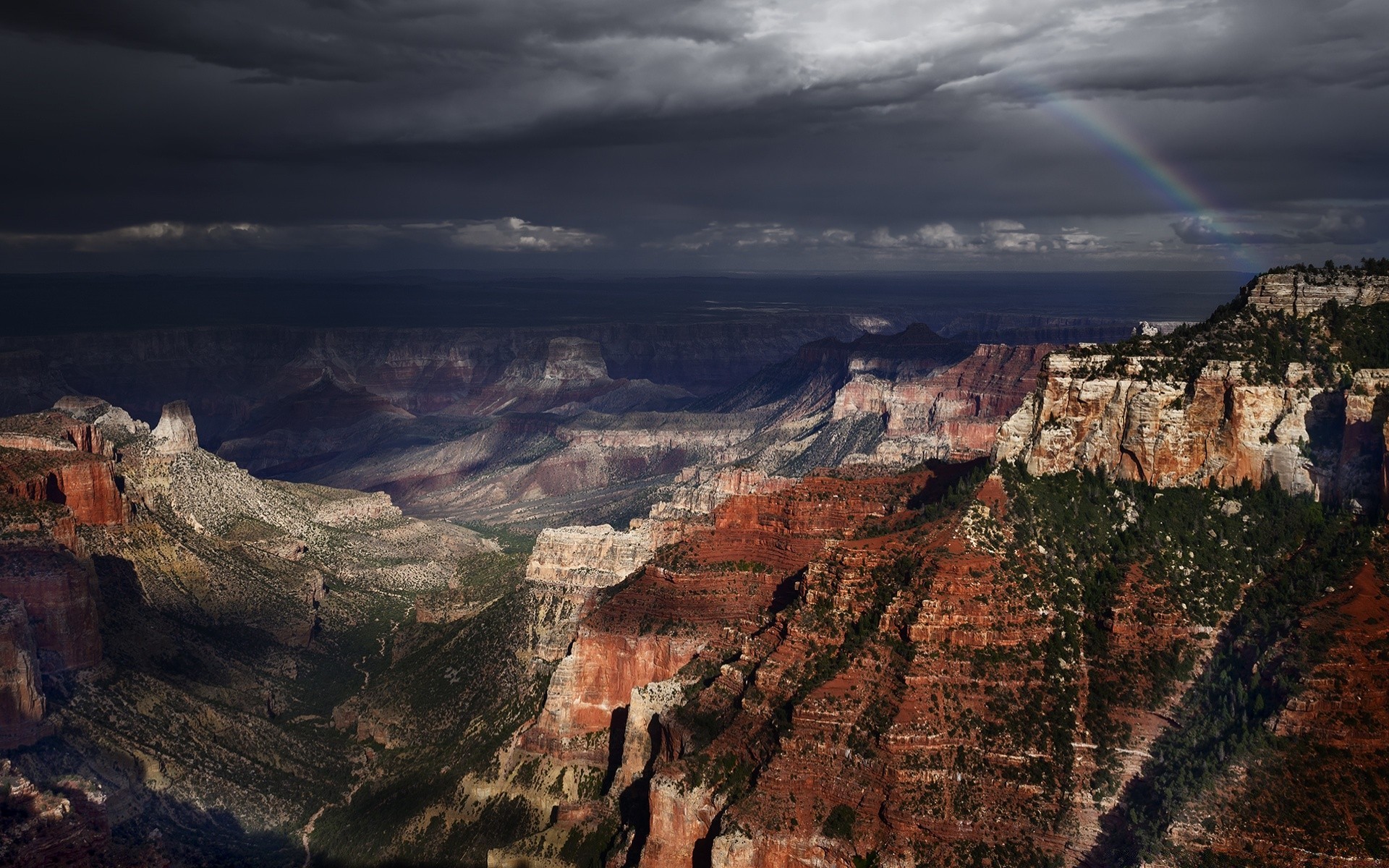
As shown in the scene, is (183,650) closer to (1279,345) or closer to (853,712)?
(853,712)

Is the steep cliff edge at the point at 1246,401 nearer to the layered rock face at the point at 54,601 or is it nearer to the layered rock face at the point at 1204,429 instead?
the layered rock face at the point at 1204,429

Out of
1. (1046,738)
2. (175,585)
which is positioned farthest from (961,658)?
(175,585)

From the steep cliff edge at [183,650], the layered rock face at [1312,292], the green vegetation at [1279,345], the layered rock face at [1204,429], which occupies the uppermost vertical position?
the layered rock face at [1312,292]

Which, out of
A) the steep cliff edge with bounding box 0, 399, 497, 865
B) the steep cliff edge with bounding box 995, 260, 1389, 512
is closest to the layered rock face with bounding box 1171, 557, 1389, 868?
the steep cliff edge with bounding box 995, 260, 1389, 512

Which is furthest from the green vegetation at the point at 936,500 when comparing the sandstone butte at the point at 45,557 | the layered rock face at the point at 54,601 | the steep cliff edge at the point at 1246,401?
the layered rock face at the point at 54,601

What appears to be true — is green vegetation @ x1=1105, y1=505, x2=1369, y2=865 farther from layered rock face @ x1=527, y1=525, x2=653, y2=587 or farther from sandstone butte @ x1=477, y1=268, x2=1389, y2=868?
layered rock face @ x1=527, y1=525, x2=653, y2=587

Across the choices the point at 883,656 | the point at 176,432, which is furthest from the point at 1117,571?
the point at 176,432
